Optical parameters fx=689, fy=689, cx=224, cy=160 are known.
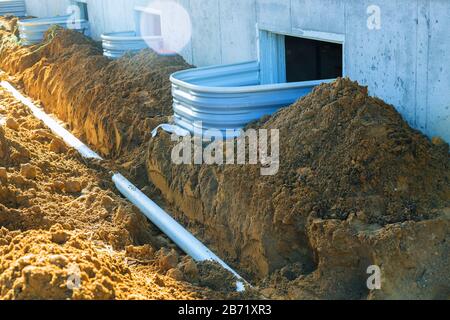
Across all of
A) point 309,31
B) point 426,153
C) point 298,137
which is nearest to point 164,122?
point 309,31

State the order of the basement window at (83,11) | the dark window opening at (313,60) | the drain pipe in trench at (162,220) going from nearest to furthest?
the drain pipe in trench at (162,220)
the dark window opening at (313,60)
the basement window at (83,11)

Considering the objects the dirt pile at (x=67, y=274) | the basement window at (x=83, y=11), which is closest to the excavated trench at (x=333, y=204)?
the dirt pile at (x=67, y=274)

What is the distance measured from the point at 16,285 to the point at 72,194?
3636 millimetres

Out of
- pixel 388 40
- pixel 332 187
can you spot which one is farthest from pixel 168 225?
pixel 388 40

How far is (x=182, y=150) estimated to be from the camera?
882 centimetres

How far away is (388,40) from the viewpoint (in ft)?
23.9

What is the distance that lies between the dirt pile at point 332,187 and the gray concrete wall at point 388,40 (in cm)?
28

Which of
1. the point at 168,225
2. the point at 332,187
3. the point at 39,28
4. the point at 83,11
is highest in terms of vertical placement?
the point at 83,11

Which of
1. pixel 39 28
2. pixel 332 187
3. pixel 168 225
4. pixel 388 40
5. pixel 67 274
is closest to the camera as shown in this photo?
pixel 67 274

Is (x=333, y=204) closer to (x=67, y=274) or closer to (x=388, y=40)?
(x=388, y=40)

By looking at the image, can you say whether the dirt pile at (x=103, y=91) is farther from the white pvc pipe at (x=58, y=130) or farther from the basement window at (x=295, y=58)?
the basement window at (x=295, y=58)

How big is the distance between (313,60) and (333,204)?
209 inches

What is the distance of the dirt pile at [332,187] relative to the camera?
20.0 ft
